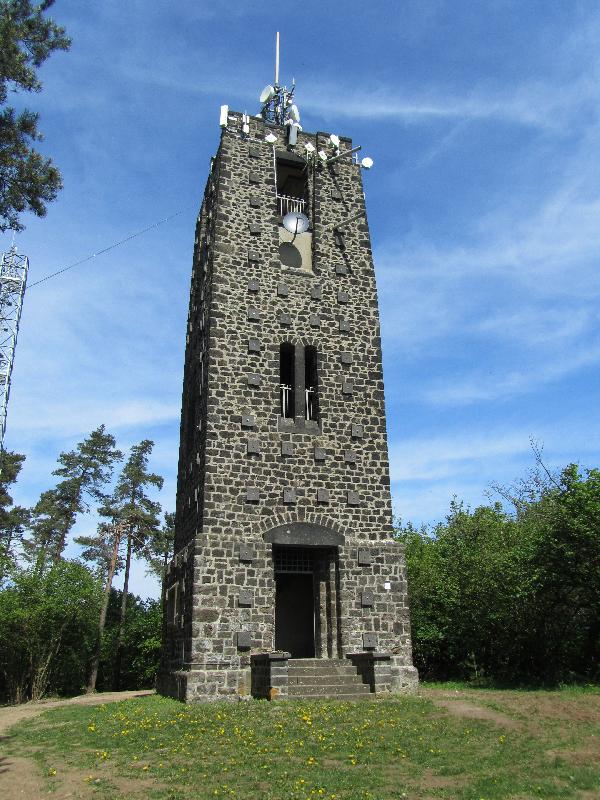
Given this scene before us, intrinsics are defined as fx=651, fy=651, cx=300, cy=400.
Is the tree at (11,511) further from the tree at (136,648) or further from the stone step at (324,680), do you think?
the stone step at (324,680)

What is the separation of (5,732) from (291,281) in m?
12.2

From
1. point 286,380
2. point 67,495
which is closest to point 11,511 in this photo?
point 67,495

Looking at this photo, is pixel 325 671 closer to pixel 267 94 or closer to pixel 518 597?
pixel 518 597

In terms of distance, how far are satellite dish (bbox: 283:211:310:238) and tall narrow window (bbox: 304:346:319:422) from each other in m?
3.60

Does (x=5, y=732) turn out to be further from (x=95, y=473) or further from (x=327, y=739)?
(x=95, y=473)

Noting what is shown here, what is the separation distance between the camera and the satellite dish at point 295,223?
60.8 feet

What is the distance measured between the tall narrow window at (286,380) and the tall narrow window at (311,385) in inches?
14.8

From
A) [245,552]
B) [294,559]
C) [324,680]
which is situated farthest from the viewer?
[294,559]

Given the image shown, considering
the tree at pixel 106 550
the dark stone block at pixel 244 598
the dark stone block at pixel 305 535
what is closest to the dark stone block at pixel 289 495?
the dark stone block at pixel 305 535

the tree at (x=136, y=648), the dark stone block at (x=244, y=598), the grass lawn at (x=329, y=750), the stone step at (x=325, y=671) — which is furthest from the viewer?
the tree at (x=136, y=648)

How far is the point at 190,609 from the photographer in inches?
559

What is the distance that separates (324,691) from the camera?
42.8 feet

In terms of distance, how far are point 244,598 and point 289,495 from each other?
103 inches

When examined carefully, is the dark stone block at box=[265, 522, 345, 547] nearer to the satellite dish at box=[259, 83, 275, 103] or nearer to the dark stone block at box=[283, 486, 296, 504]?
the dark stone block at box=[283, 486, 296, 504]
